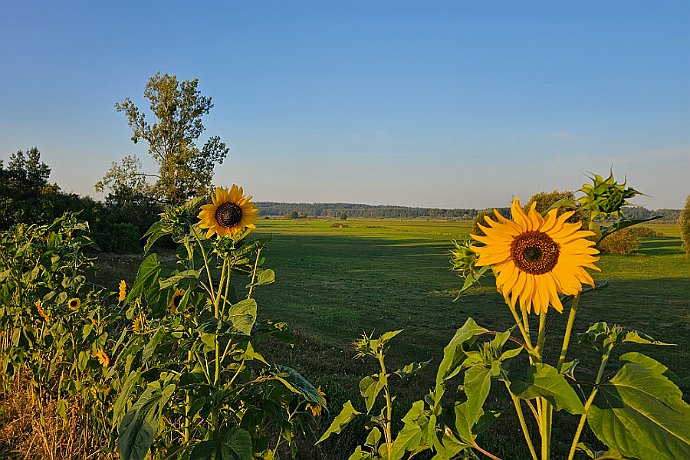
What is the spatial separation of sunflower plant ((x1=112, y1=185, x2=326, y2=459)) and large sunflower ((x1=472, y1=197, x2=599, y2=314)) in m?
0.66

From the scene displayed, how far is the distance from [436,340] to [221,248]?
7.60 metres

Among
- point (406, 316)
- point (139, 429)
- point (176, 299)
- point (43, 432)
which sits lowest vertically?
point (406, 316)

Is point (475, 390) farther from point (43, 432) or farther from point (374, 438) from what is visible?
point (43, 432)

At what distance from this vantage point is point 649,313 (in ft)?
40.0

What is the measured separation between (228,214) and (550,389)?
4.56ft

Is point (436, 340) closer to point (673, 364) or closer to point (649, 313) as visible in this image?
point (673, 364)

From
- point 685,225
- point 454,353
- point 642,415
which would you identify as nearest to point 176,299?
point 454,353

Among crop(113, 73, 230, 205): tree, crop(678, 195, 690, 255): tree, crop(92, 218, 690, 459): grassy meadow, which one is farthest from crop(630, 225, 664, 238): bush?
crop(113, 73, 230, 205): tree

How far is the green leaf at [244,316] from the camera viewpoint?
1.38 metres

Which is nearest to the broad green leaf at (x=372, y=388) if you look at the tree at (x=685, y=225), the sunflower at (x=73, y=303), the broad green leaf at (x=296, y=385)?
the broad green leaf at (x=296, y=385)

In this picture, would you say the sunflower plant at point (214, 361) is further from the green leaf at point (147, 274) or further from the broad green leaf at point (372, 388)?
the broad green leaf at point (372, 388)

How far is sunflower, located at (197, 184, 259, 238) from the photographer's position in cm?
201

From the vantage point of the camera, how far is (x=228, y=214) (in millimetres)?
2023

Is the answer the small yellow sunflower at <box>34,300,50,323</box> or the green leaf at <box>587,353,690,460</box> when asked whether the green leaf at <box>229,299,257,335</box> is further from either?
the small yellow sunflower at <box>34,300,50,323</box>
